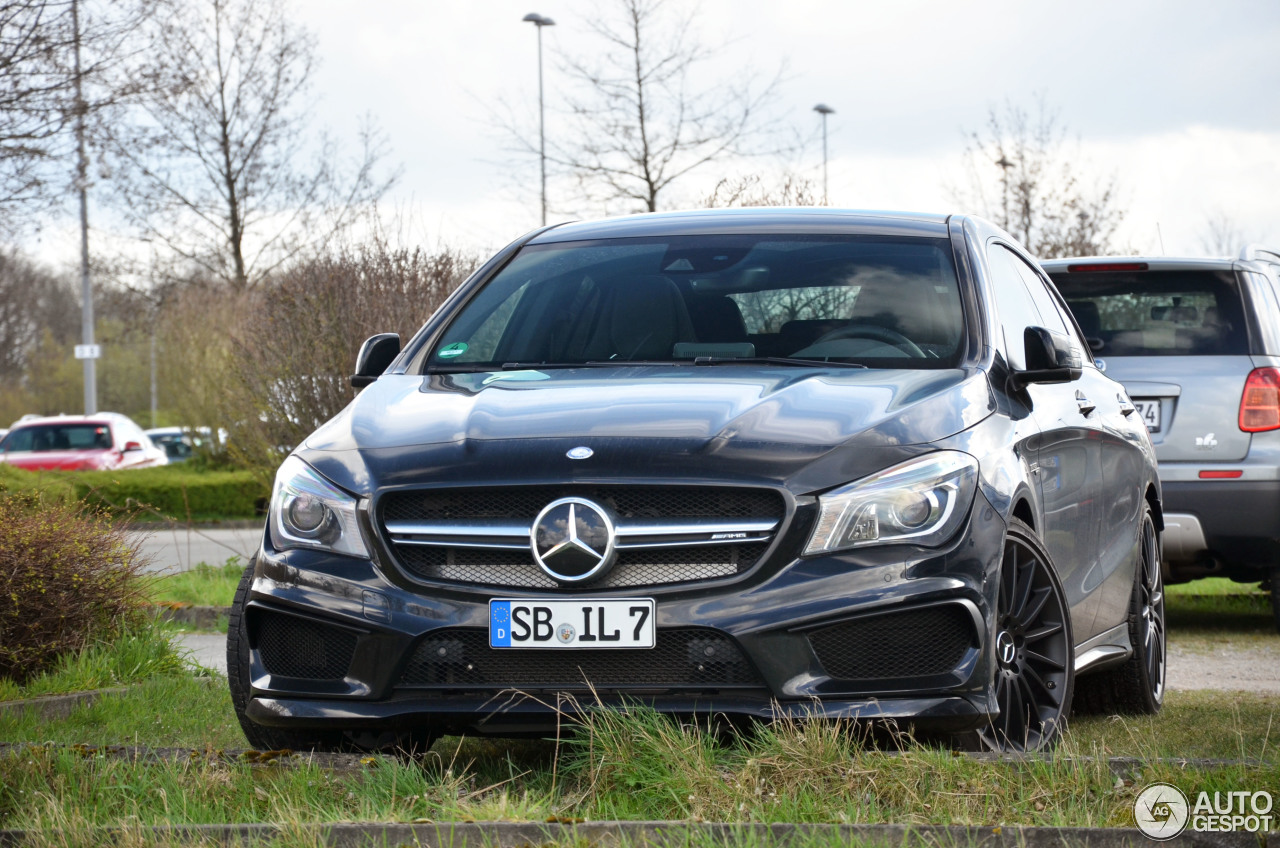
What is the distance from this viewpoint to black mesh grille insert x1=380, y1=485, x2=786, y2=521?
12.6 feet

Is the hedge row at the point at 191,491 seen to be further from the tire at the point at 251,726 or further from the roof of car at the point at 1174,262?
the tire at the point at 251,726

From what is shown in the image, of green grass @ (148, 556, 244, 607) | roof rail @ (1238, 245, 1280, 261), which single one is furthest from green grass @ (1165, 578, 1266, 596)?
green grass @ (148, 556, 244, 607)

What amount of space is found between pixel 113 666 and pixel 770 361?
328cm

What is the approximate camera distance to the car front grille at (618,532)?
12.5 ft

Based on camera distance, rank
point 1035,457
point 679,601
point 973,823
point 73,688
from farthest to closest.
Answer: point 73,688, point 1035,457, point 679,601, point 973,823

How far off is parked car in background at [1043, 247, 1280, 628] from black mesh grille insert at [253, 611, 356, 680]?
5487mm

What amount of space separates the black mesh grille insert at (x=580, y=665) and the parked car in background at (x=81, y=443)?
2421 centimetres

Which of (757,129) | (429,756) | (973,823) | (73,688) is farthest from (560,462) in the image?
(757,129)

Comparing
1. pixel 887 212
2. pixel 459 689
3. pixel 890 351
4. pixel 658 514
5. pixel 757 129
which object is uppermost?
pixel 757 129

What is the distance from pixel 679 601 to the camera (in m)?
3.78

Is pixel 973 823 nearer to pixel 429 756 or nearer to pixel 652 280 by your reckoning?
pixel 429 756

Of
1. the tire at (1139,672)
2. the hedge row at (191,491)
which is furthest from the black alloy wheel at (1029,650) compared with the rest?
the hedge row at (191,491)

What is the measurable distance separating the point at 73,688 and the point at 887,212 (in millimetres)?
3570

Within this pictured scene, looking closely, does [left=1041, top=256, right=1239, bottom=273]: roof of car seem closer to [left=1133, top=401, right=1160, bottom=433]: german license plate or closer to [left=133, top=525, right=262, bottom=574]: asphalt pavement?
[left=1133, top=401, right=1160, bottom=433]: german license plate
